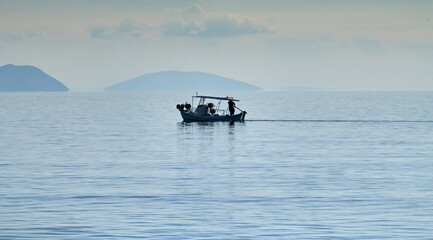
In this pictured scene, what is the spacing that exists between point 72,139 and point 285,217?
4603cm

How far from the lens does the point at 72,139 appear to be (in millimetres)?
71562

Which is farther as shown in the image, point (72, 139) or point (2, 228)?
point (72, 139)

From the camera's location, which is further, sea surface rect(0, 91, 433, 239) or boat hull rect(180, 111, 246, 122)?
boat hull rect(180, 111, 246, 122)

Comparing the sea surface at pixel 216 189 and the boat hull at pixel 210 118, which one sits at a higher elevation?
the boat hull at pixel 210 118

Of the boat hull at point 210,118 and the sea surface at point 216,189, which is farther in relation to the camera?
the boat hull at point 210,118

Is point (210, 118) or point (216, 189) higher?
point (210, 118)

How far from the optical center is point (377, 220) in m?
28.0

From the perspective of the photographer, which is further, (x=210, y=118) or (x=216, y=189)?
(x=210, y=118)

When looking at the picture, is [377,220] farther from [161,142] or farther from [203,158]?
[161,142]

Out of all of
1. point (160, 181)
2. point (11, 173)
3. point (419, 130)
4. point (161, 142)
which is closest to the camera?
point (160, 181)

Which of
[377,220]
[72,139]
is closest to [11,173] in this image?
[377,220]

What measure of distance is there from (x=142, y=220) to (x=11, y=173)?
17.4 metres

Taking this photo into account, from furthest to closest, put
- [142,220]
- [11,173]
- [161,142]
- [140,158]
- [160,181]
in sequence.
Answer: [161,142]
[140,158]
[11,173]
[160,181]
[142,220]

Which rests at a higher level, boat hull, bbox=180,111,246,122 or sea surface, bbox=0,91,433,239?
boat hull, bbox=180,111,246,122
